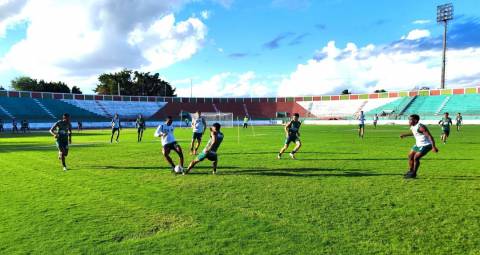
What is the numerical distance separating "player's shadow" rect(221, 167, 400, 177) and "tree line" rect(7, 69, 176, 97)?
101854mm

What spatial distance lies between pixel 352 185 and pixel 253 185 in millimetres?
2701

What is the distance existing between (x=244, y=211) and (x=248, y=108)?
97438 mm


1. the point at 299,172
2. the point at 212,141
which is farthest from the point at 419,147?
the point at 212,141

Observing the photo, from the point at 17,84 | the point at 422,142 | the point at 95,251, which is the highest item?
the point at 17,84

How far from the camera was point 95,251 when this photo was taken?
5.64m

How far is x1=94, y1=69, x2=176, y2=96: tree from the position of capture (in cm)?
11238

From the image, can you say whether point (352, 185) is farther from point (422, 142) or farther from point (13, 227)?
point (13, 227)

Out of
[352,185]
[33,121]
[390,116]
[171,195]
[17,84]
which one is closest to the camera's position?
[171,195]

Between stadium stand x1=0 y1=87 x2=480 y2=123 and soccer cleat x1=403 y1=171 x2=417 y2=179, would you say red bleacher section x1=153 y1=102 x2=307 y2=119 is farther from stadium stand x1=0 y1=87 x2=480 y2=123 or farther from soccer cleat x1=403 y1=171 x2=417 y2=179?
soccer cleat x1=403 y1=171 x2=417 y2=179

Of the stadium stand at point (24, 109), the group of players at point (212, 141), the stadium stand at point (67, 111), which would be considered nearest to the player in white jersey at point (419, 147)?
the group of players at point (212, 141)

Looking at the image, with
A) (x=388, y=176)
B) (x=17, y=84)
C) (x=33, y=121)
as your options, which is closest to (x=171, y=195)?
(x=388, y=176)

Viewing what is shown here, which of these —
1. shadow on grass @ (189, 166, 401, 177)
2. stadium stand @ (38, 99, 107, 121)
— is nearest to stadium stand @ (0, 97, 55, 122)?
stadium stand @ (38, 99, 107, 121)

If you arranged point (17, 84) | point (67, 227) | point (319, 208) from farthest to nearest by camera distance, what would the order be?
1. point (17, 84)
2. point (319, 208)
3. point (67, 227)

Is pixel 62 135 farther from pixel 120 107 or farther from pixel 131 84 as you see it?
pixel 131 84
